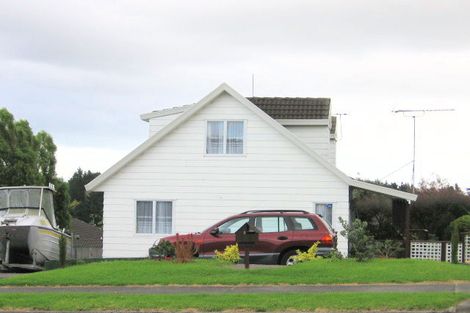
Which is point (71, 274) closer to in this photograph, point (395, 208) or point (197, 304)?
point (197, 304)

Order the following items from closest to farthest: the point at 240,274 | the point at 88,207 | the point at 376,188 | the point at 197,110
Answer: the point at 240,274, the point at 376,188, the point at 197,110, the point at 88,207

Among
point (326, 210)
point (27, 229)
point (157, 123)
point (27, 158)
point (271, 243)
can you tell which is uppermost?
point (157, 123)

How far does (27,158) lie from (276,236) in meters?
20.3

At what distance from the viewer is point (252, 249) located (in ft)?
66.1

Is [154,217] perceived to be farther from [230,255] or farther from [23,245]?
[230,255]

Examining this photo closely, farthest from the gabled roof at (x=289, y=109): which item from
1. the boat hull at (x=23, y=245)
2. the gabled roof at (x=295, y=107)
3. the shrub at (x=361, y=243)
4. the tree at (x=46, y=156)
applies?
the shrub at (x=361, y=243)

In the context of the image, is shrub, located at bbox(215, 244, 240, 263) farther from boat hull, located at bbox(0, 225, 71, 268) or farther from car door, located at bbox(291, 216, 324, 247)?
boat hull, located at bbox(0, 225, 71, 268)

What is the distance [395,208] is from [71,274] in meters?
17.6

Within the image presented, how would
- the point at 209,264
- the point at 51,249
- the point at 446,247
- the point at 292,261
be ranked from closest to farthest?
the point at 209,264 → the point at 292,261 → the point at 51,249 → the point at 446,247

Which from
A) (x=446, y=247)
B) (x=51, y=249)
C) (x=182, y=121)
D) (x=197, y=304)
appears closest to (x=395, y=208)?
(x=446, y=247)

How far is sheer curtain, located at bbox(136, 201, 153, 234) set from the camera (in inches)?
1085

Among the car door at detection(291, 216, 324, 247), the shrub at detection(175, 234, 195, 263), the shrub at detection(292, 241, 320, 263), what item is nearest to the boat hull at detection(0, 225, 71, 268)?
the shrub at detection(175, 234, 195, 263)

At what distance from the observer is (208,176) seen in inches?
1093

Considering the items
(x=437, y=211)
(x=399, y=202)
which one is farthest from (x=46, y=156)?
(x=437, y=211)
